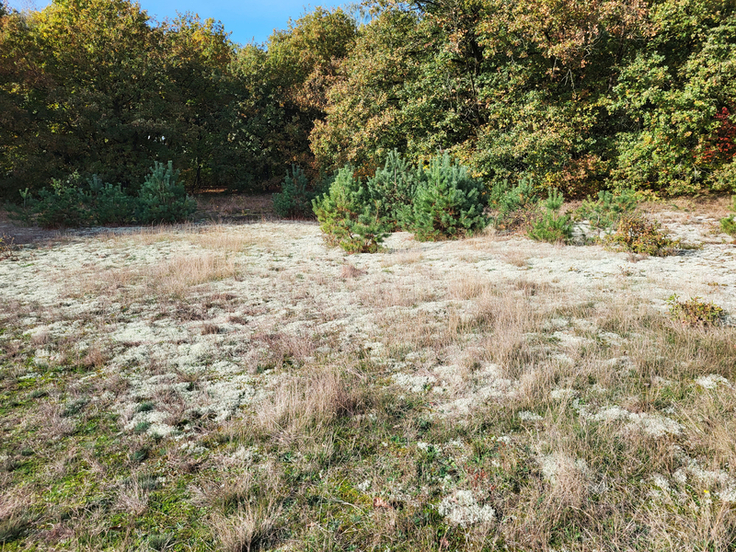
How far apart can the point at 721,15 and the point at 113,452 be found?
24.3m

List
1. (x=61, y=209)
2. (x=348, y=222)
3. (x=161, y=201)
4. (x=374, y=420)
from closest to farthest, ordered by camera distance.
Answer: (x=374, y=420) → (x=348, y=222) → (x=61, y=209) → (x=161, y=201)

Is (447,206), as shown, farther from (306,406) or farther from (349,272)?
(306,406)

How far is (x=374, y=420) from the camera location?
3465 mm

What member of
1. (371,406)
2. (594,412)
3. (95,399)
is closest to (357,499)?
(371,406)

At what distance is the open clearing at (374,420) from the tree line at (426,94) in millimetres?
13185

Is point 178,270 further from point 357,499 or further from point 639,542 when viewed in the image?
point 639,542

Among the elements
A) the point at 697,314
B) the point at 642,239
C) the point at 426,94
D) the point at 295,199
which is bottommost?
the point at 697,314

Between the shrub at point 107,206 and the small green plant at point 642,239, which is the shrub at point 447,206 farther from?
the shrub at point 107,206

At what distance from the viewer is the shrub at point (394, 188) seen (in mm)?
14969

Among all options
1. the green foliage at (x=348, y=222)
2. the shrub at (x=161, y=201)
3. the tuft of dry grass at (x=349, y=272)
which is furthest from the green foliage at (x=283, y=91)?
the tuft of dry grass at (x=349, y=272)

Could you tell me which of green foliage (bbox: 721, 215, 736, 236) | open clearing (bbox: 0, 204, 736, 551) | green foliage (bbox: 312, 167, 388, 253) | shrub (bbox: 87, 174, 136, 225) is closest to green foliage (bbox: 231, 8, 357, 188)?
shrub (bbox: 87, 174, 136, 225)

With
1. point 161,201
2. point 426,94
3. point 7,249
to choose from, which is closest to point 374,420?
point 7,249

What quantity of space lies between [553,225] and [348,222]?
230 inches

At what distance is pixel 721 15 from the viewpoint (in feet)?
53.5
